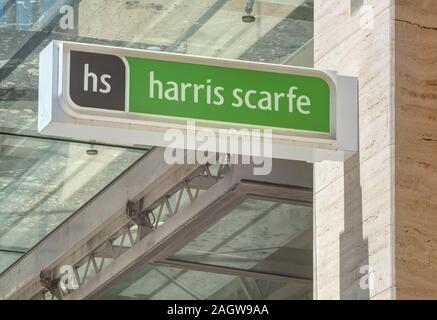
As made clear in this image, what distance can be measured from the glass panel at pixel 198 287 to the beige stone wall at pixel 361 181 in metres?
12.4

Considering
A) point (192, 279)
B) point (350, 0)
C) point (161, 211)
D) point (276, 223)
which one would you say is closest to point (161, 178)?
point (161, 211)

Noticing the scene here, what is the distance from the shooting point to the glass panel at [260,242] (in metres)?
18.3

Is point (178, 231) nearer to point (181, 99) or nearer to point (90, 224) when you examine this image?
point (90, 224)

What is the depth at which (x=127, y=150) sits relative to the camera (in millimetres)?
17094

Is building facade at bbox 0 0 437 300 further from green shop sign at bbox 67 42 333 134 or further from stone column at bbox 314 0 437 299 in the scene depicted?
green shop sign at bbox 67 42 333 134

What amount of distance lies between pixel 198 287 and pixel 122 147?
5370 mm

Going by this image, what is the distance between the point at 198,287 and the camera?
862 inches

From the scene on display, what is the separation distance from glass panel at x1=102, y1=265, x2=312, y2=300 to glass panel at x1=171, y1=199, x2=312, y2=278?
4.73 feet

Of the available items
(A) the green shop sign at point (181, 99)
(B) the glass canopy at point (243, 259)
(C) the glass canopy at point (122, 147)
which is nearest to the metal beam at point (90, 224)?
(C) the glass canopy at point (122, 147)

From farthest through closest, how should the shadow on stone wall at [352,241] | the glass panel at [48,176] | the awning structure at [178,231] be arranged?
the glass panel at [48,176] < the awning structure at [178,231] < the shadow on stone wall at [352,241]

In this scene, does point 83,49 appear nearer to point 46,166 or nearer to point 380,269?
point 380,269

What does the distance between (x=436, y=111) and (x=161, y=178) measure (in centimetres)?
891

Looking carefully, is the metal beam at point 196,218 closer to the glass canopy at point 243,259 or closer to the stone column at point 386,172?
the glass canopy at point 243,259

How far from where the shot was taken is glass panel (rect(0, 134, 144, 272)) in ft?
55.9
